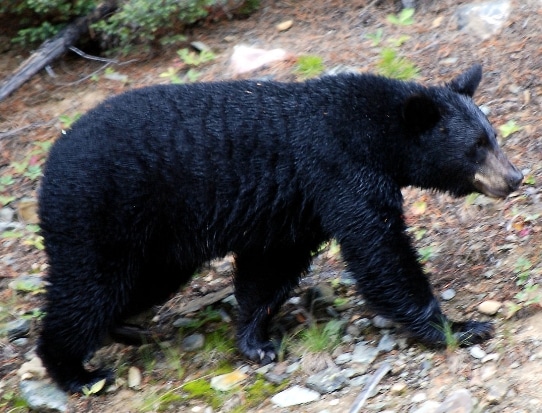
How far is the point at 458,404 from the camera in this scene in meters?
4.13

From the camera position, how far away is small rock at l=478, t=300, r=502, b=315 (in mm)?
5055

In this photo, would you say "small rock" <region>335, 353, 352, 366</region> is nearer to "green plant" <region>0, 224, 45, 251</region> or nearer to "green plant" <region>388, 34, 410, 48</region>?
"green plant" <region>0, 224, 45, 251</region>

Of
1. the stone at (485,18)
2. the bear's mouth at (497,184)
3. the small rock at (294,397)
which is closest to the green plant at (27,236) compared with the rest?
the small rock at (294,397)

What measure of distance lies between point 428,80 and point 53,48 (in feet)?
13.8

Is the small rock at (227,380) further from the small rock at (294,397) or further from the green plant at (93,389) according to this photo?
the green plant at (93,389)

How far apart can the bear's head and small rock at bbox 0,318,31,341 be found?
3135 millimetres

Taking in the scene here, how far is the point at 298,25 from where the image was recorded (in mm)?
9180

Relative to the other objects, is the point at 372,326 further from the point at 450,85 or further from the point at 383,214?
the point at 450,85

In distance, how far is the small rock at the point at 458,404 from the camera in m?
4.11

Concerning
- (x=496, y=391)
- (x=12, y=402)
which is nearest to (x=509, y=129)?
(x=496, y=391)

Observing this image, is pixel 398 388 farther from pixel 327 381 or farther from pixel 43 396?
pixel 43 396

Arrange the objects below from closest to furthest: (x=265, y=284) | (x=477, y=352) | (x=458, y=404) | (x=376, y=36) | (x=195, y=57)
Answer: (x=458, y=404)
(x=477, y=352)
(x=265, y=284)
(x=376, y=36)
(x=195, y=57)

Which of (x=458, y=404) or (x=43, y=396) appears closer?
(x=458, y=404)

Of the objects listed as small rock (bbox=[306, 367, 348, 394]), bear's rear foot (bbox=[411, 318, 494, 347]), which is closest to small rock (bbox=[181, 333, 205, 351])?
small rock (bbox=[306, 367, 348, 394])
